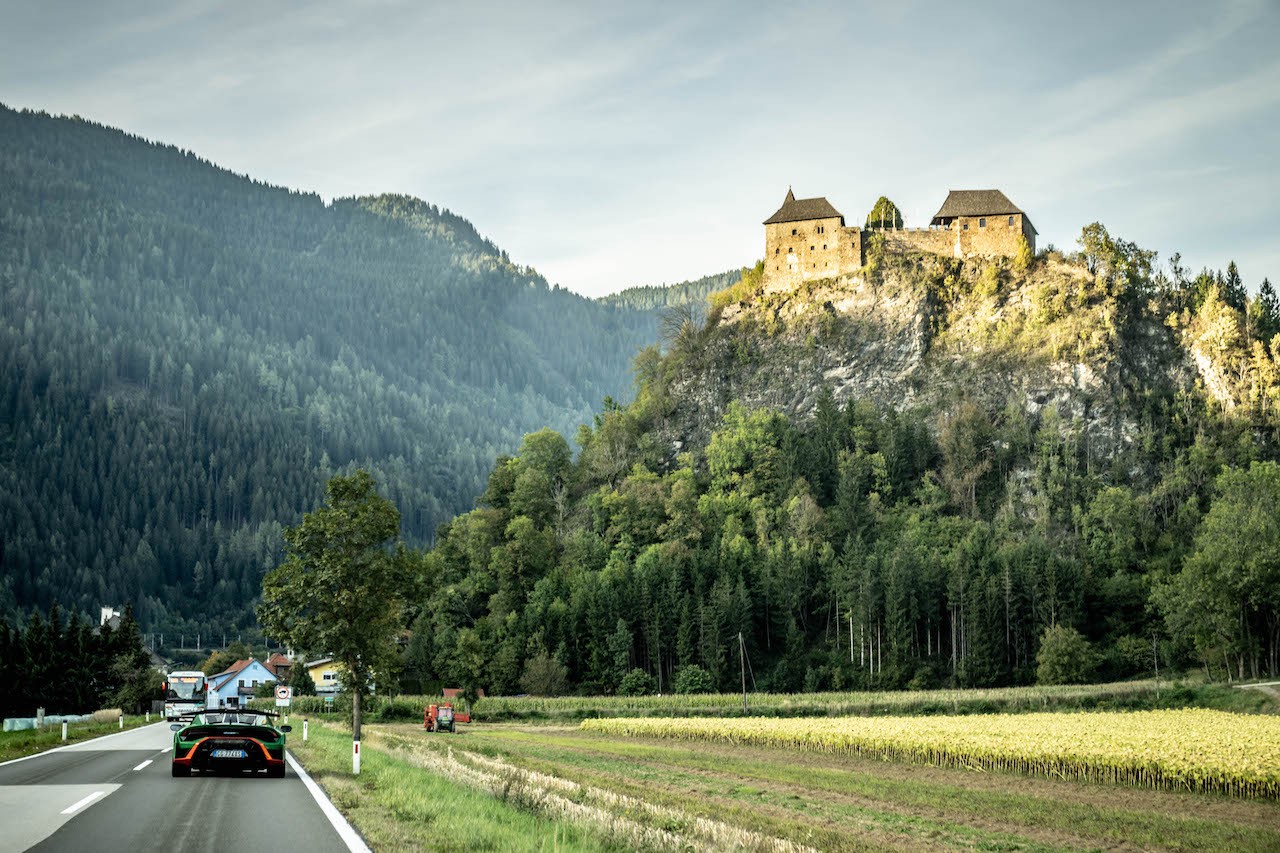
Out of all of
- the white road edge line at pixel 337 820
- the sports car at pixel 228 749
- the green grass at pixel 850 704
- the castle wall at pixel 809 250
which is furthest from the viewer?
the castle wall at pixel 809 250

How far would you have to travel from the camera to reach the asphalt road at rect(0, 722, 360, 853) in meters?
17.1

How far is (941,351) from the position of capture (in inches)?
5098

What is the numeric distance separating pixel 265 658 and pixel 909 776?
168607 millimetres

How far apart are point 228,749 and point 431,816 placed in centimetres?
910

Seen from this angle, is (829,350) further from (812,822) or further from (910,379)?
(812,822)

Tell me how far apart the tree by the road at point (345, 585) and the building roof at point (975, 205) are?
102 metres

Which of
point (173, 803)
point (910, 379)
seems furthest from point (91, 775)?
point (910, 379)

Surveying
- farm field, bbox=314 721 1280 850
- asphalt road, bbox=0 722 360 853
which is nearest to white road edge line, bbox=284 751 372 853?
asphalt road, bbox=0 722 360 853

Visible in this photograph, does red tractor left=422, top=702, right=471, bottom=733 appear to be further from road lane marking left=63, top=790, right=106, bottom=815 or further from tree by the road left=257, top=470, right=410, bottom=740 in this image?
road lane marking left=63, top=790, right=106, bottom=815

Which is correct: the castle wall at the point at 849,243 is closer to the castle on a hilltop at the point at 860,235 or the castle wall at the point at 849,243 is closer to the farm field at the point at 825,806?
the castle on a hilltop at the point at 860,235

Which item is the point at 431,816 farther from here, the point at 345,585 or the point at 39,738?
the point at 39,738

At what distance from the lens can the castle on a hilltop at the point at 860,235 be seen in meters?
133

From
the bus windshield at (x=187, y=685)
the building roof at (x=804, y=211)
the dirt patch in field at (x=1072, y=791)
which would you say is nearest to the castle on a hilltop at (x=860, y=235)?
the building roof at (x=804, y=211)

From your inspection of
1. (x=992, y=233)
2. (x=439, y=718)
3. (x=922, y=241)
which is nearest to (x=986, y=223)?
(x=992, y=233)
